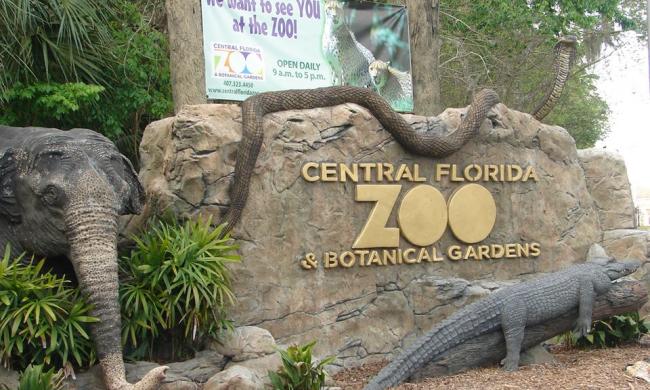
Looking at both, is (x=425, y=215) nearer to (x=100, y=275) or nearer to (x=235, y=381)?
(x=235, y=381)

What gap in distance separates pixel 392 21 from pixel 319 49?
1.45 metres

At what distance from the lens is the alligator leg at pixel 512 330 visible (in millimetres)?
7664

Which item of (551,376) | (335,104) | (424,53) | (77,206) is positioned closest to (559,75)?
(424,53)

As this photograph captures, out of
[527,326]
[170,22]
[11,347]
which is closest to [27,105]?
[170,22]

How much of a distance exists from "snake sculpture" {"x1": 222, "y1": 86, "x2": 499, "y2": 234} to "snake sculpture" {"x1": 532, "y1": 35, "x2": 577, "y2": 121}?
1527 mm

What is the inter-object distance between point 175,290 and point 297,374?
1.37 meters

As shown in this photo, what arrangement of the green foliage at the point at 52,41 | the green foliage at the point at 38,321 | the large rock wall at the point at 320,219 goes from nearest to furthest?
the green foliage at the point at 38,321, the large rock wall at the point at 320,219, the green foliage at the point at 52,41

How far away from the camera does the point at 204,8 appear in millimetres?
9703

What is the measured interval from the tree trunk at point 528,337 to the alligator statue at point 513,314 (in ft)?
0.25

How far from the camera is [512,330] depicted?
7.69 m

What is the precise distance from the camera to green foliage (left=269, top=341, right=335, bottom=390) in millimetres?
6523

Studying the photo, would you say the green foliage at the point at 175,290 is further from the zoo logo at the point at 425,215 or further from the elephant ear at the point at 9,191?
the zoo logo at the point at 425,215

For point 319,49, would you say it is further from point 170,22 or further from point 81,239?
point 81,239

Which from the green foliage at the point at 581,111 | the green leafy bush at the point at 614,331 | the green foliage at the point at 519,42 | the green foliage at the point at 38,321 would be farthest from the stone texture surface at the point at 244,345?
the green foliage at the point at 581,111
